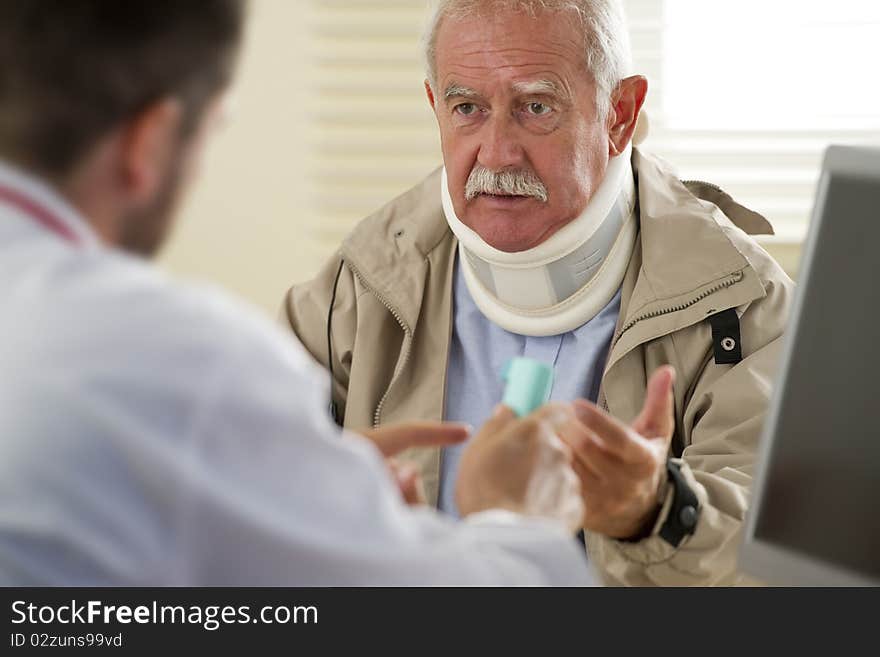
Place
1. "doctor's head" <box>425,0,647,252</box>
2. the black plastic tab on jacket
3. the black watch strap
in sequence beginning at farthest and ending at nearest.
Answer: "doctor's head" <box>425,0,647,252</box>, the black plastic tab on jacket, the black watch strap

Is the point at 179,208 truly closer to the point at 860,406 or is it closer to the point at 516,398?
the point at 516,398

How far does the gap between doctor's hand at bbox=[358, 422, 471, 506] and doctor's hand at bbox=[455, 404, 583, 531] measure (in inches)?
2.4

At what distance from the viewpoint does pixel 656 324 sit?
1.87m

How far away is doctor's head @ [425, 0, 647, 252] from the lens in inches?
77.5

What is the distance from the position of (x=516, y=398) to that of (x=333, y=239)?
196 centimetres

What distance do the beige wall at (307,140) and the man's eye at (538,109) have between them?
3.55 feet

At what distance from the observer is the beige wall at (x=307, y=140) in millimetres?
3068

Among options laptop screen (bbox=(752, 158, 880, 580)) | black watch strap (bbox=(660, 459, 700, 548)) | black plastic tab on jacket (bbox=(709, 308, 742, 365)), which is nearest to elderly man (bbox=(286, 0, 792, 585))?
black plastic tab on jacket (bbox=(709, 308, 742, 365))

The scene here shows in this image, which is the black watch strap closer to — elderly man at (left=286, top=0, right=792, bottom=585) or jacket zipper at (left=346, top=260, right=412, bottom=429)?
elderly man at (left=286, top=0, right=792, bottom=585)

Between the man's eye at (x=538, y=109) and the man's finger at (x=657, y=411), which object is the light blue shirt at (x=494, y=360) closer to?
the man's eye at (x=538, y=109)

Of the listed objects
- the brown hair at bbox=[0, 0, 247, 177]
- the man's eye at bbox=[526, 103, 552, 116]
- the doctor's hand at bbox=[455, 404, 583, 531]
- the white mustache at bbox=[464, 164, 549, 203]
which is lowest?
the doctor's hand at bbox=[455, 404, 583, 531]

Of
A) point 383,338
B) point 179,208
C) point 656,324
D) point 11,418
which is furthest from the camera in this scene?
point 383,338
